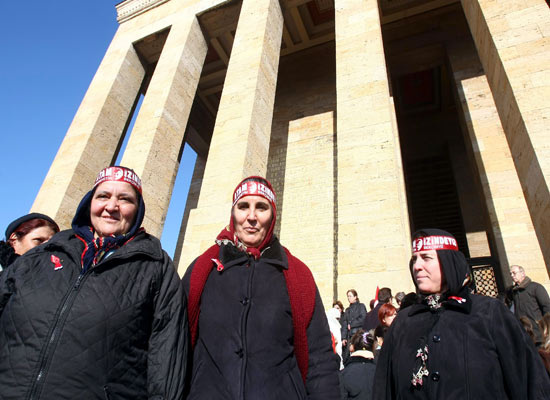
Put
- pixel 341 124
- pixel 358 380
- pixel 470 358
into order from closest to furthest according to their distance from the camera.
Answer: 1. pixel 470 358
2. pixel 358 380
3. pixel 341 124

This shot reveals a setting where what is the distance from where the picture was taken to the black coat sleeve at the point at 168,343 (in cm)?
Result: 165

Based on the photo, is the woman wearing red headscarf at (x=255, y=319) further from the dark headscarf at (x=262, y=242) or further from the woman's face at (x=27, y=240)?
the woman's face at (x=27, y=240)

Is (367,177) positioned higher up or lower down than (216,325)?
higher up

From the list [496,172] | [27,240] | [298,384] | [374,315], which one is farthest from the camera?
[496,172]

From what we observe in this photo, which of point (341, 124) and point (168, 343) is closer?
point (168, 343)

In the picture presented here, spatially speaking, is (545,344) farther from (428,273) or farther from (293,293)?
(293,293)

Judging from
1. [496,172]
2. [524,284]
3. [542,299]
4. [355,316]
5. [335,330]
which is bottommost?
[335,330]

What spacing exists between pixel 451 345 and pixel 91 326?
1946 millimetres

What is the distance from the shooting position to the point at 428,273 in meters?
2.19

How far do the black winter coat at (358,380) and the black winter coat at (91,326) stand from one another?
1.93 metres

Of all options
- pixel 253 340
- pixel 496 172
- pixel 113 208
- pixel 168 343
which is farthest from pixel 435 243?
pixel 496 172

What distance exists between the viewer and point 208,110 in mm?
18359

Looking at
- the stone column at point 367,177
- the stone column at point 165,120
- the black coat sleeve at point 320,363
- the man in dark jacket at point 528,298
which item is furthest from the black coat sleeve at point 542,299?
the stone column at point 165,120

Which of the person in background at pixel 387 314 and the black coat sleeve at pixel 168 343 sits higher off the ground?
the person in background at pixel 387 314
